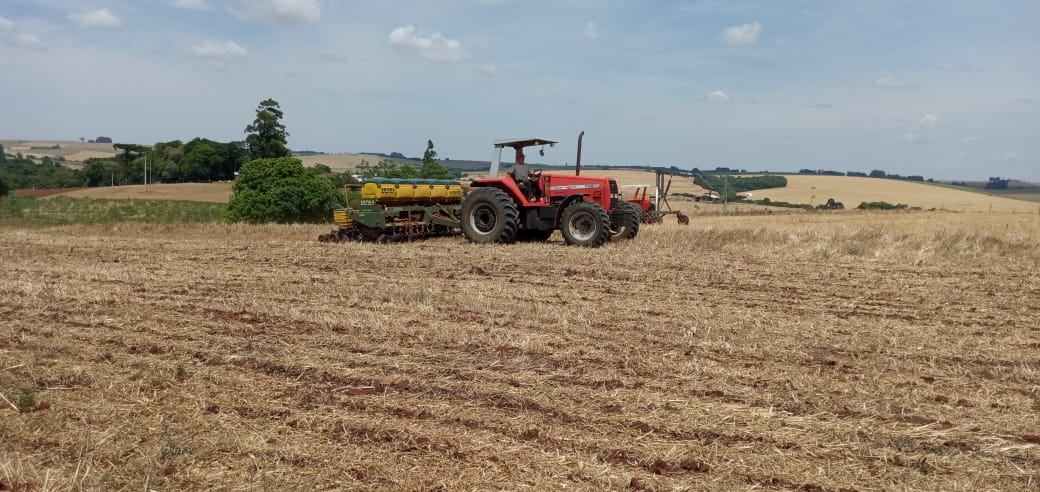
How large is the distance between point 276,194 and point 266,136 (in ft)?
67.1

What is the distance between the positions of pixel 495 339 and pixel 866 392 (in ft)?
9.07

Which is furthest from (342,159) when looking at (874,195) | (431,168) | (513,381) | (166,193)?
(513,381)

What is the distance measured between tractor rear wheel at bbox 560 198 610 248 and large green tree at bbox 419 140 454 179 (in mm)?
26337

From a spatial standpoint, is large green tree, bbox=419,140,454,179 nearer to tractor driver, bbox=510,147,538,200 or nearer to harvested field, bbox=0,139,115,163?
tractor driver, bbox=510,147,538,200

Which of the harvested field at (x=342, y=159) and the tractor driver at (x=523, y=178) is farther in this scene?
the harvested field at (x=342, y=159)

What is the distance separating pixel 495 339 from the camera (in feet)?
19.2

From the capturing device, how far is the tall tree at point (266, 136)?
48156mm

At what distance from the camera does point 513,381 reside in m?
4.72

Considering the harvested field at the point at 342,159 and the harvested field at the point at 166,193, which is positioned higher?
the harvested field at the point at 342,159

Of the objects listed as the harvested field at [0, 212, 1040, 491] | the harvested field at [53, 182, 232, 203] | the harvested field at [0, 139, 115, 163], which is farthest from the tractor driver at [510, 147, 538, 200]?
the harvested field at [0, 139, 115, 163]

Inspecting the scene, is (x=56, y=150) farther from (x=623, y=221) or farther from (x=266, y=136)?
(x=623, y=221)

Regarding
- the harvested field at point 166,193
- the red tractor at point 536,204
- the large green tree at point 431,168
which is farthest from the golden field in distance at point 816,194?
the red tractor at point 536,204

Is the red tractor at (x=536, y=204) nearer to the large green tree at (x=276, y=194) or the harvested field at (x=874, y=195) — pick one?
the large green tree at (x=276, y=194)

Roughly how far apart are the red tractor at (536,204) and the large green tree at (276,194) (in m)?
18.8
